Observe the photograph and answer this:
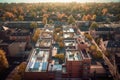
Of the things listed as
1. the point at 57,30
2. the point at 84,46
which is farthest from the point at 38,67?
the point at 57,30

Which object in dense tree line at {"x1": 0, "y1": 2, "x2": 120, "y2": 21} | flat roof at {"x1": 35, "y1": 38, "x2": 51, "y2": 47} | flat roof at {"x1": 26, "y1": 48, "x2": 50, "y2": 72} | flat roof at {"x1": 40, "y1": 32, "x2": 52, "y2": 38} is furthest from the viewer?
dense tree line at {"x1": 0, "y1": 2, "x2": 120, "y2": 21}

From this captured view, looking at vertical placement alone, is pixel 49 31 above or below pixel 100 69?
above

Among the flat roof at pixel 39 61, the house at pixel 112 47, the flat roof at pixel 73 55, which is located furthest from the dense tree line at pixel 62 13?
the flat roof at pixel 73 55

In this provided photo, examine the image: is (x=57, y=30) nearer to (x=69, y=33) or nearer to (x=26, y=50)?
(x=69, y=33)

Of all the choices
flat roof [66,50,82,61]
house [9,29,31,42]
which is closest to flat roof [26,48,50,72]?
flat roof [66,50,82,61]

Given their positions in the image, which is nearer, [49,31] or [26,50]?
[26,50]

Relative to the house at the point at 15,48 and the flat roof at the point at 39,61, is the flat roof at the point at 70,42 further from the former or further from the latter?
the house at the point at 15,48

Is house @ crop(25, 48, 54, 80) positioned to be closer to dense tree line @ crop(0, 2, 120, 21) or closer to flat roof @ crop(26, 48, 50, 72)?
flat roof @ crop(26, 48, 50, 72)
